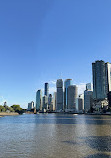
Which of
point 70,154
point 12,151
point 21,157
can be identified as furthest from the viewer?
point 12,151

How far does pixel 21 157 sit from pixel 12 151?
446 centimetres

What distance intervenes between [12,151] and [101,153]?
14.8 metres

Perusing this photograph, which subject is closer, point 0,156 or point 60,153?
point 0,156

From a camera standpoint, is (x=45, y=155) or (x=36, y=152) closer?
(x=45, y=155)

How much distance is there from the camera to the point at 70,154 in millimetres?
26094

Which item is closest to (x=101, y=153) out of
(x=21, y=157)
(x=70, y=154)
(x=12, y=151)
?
(x=70, y=154)

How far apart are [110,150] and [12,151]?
54.8 ft

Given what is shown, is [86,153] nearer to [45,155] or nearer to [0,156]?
[45,155]

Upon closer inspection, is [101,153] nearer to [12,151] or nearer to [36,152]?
[36,152]

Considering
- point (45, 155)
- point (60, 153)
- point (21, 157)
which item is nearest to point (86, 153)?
point (60, 153)

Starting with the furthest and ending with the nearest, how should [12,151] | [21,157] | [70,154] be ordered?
[12,151], [70,154], [21,157]

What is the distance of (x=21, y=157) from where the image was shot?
24.4 m

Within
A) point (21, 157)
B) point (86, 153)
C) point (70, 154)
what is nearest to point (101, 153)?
point (86, 153)

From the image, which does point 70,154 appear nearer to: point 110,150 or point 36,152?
point 36,152
